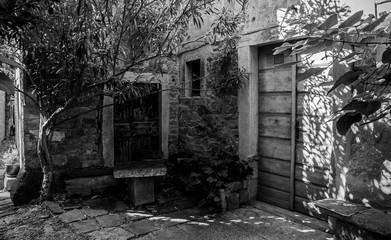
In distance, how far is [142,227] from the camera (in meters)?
3.50

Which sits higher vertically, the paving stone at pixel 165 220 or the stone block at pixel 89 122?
the stone block at pixel 89 122

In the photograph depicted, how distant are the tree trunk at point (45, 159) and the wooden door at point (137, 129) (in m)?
1.20

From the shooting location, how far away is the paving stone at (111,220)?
3.56 metres

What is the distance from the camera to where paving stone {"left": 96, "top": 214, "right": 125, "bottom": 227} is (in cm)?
356

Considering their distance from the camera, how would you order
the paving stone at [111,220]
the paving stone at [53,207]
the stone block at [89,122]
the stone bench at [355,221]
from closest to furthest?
1. the stone bench at [355,221]
2. the paving stone at [111,220]
3. the paving stone at [53,207]
4. the stone block at [89,122]

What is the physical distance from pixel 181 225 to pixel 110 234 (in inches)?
32.9

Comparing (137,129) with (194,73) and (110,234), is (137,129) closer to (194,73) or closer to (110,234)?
(194,73)

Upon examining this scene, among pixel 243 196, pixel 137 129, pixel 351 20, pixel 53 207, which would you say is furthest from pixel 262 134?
pixel 351 20

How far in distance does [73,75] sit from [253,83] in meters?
2.45

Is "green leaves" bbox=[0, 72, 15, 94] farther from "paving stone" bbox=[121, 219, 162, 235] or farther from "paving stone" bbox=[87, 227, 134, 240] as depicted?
"paving stone" bbox=[121, 219, 162, 235]

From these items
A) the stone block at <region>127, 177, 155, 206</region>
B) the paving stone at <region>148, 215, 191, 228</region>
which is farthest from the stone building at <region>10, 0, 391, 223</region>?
the paving stone at <region>148, 215, 191, 228</region>

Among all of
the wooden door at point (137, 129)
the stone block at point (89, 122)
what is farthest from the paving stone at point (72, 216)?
the stone block at point (89, 122)

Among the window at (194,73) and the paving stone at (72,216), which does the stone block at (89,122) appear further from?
the window at (194,73)

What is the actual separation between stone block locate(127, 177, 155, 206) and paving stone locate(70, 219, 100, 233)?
700 mm
